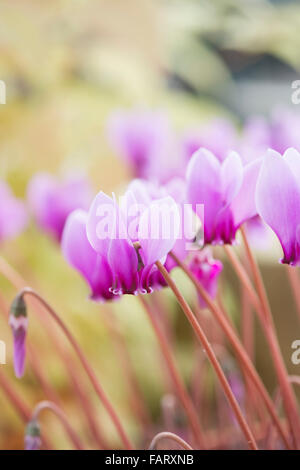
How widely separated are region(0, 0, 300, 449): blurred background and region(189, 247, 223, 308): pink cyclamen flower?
346 mm

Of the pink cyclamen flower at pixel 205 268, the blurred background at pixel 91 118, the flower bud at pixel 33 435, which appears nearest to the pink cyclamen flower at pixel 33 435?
the flower bud at pixel 33 435

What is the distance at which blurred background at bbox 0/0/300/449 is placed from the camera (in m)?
0.87

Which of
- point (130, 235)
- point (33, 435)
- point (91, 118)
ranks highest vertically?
point (91, 118)

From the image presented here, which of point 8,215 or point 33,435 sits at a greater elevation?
point 8,215

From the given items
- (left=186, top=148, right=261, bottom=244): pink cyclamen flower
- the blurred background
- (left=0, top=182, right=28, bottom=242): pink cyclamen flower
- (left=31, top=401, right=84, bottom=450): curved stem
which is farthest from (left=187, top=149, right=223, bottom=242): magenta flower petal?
the blurred background

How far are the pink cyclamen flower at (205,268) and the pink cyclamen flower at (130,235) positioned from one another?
0.08 metres

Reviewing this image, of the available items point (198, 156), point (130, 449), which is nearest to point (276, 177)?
point (198, 156)

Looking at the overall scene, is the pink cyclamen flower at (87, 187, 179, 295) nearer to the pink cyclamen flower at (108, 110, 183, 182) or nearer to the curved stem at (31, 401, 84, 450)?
the curved stem at (31, 401, 84, 450)

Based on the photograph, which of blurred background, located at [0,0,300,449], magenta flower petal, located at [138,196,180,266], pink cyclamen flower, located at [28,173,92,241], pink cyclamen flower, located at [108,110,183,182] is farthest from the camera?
blurred background, located at [0,0,300,449]

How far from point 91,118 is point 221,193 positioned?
2.09 ft

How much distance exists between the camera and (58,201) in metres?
0.55

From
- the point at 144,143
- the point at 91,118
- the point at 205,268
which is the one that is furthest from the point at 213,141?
the point at 91,118

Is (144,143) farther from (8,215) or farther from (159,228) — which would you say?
(159,228)

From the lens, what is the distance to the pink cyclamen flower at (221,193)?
1.19 feet
